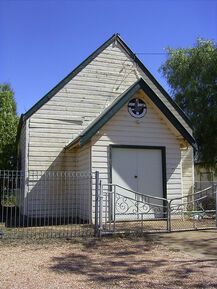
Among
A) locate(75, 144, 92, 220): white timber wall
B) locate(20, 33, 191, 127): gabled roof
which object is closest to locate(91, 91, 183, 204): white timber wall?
locate(75, 144, 92, 220): white timber wall

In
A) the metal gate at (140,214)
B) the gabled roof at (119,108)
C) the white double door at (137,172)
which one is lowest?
the metal gate at (140,214)

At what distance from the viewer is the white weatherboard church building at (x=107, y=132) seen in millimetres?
15305

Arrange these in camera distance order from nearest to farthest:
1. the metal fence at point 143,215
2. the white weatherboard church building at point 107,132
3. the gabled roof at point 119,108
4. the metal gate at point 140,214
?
1. the metal gate at point 140,214
2. the metal fence at point 143,215
3. the gabled roof at point 119,108
4. the white weatherboard church building at point 107,132

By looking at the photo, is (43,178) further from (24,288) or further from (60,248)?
(24,288)

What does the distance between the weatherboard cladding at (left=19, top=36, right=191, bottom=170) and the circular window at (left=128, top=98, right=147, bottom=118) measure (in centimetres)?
220

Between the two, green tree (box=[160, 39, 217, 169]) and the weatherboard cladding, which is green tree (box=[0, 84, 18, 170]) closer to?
the weatherboard cladding

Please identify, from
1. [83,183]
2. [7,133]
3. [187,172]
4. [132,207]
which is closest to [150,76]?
[187,172]

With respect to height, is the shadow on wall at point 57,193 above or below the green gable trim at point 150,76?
below

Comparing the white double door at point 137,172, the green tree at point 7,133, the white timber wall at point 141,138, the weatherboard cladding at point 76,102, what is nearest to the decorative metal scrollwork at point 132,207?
the white double door at point 137,172

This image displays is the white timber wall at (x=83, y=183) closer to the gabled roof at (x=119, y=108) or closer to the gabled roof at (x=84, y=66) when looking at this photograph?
the gabled roof at (x=119, y=108)

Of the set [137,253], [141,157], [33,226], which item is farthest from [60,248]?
[141,157]

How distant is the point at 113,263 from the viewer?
8.79m

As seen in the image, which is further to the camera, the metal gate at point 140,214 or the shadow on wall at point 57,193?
the shadow on wall at point 57,193

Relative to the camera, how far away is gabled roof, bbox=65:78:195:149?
14.6m
